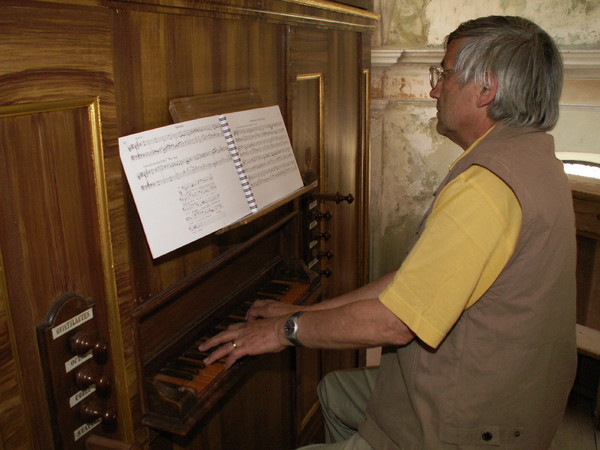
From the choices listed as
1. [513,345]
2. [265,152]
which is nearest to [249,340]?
[265,152]

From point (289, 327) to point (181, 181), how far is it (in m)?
0.49

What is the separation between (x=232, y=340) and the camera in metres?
1.68

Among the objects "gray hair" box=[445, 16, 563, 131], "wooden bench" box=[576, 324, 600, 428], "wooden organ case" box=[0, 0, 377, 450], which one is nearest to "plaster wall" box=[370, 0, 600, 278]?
"wooden bench" box=[576, 324, 600, 428]

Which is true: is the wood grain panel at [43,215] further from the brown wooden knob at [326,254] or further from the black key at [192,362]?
the brown wooden knob at [326,254]

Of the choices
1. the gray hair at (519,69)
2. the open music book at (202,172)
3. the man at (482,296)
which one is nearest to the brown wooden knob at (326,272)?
the open music book at (202,172)

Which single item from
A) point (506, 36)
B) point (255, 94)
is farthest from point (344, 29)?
point (506, 36)

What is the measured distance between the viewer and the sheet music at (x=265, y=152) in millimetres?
1779

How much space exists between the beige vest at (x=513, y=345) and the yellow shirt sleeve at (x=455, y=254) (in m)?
0.04

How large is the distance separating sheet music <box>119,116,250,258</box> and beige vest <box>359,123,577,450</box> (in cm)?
59

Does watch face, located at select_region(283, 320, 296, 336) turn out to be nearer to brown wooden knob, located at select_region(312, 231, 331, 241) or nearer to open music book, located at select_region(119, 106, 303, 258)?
open music book, located at select_region(119, 106, 303, 258)

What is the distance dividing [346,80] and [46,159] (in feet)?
5.60

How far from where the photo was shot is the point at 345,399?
2.09 metres

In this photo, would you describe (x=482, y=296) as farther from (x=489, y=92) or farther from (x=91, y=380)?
(x=91, y=380)

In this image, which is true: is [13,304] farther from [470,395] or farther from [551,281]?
[551,281]
